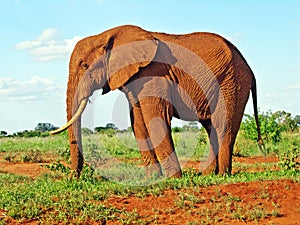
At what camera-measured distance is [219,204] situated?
8.06 metres

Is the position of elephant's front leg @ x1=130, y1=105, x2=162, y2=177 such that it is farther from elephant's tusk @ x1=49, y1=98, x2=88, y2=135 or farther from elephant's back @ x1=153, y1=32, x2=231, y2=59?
elephant's back @ x1=153, y1=32, x2=231, y2=59

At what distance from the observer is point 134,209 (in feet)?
26.0

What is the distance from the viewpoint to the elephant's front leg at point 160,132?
428 inches

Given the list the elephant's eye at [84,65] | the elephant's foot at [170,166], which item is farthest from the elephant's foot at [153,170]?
the elephant's eye at [84,65]

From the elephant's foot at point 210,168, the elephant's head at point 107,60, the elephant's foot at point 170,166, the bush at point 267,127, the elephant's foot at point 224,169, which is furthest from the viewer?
the bush at point 267,127

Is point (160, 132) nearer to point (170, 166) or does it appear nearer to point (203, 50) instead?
point (170, 166)

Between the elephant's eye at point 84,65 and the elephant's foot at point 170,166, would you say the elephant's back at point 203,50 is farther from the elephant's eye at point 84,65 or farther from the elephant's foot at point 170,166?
the elephant's foot at point 170,166

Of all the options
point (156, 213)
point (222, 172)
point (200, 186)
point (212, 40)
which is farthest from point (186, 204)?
point (212, 40)

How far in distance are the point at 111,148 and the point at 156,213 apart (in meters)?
12.6

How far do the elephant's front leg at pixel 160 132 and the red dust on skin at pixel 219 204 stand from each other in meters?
1.94

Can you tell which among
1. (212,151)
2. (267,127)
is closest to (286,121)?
(267,127)

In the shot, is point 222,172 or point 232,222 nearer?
point 232,222

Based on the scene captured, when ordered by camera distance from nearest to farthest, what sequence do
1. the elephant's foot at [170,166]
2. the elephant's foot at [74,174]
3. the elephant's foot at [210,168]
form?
the elephant's foot at [74,174] < the elephant's foot at [170,166] < the elephant's foot at [210,168]

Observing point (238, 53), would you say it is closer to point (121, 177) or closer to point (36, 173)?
point (121, 177)
